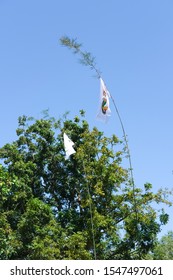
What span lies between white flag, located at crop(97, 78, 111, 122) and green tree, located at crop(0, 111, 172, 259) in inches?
236

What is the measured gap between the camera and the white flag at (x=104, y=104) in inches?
512

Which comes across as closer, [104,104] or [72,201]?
[104,104]

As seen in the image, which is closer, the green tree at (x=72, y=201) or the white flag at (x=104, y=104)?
the white flag at (x=104, y=104)

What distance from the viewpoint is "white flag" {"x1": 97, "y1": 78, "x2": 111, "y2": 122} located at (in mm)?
13000

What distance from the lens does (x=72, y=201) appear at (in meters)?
21.6

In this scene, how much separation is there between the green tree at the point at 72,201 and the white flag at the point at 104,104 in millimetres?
5991

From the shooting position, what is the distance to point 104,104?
1313 centimetres

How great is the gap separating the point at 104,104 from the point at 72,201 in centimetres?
936

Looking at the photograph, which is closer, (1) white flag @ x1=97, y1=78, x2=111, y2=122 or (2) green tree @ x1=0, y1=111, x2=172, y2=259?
(1) white flag @ x1=97, y1=78, x2=111, y2=122

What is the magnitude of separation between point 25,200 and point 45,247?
8.38 feet

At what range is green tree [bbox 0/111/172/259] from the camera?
746 inches

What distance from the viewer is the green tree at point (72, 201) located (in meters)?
18.9

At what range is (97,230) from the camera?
19.1 meters
